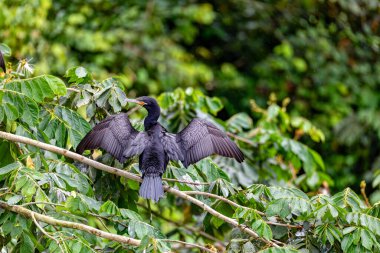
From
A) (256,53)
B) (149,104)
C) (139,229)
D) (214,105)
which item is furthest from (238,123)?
(256,53)

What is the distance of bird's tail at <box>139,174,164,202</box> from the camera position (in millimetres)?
4392

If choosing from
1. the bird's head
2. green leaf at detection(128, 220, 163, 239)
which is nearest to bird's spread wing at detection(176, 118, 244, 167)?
the bird's head

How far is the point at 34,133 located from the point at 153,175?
79 cm

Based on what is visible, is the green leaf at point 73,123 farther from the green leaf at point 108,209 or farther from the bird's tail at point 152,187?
the green leaf at point 108,209

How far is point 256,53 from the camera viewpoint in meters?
11.0

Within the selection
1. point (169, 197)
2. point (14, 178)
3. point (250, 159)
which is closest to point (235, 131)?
point (250, 159)

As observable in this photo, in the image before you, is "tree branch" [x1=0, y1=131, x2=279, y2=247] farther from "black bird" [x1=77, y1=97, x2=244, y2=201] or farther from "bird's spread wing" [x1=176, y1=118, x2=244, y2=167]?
"bird's spread wing" [x1=176, y1=118, x2=244, y2=167]

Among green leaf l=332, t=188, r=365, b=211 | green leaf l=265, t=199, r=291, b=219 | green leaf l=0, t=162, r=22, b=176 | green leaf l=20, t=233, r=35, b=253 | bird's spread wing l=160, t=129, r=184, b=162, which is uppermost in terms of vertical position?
green leaf l=0, t=162, r=22, b=176

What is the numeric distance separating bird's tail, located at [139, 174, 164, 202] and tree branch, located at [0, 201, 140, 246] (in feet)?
1.66

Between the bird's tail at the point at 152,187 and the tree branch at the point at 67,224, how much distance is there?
1.66ft

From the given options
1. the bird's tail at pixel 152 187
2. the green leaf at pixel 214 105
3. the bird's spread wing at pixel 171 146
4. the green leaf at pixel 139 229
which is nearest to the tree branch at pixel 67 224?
the green leaf at pixel 139 229

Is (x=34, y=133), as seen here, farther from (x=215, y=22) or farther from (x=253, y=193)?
(x=215, y=22)

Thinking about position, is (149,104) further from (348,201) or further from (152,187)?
(348,201)

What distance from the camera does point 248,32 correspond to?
1105cm
